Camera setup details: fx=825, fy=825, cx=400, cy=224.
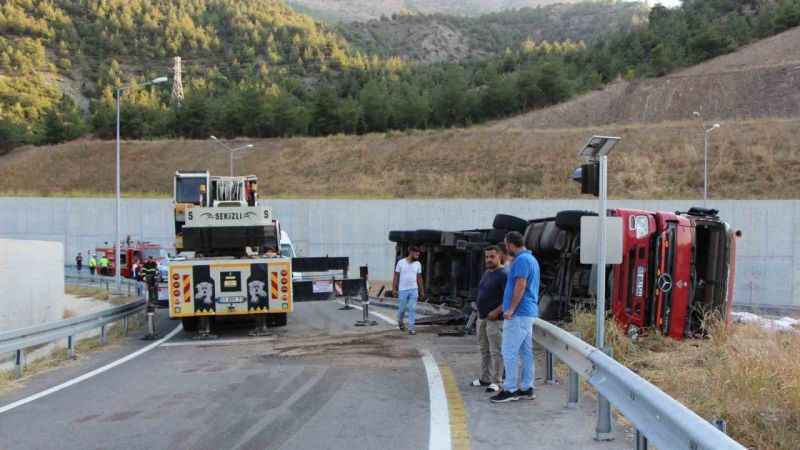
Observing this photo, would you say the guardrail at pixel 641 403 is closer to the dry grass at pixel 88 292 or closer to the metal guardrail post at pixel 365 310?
the metal guardrail post at pixel 365 310

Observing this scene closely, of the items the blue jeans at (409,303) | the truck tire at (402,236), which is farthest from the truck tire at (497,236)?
the truck tire at (402,236)

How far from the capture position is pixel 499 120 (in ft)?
264

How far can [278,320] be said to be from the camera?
18672 mm

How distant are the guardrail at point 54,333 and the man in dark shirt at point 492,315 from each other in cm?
682

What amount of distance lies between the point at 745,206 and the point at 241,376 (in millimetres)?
28637

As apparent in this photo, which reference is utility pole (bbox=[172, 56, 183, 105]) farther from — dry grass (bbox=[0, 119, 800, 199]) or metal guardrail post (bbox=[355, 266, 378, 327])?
metal guardrail post (bbox=[355, 266, 378, 327])

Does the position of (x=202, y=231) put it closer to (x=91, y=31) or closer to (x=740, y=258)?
(x=740, y=258)

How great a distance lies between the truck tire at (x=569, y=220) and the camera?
14594mm

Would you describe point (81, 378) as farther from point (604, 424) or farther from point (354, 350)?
point (604, 424)

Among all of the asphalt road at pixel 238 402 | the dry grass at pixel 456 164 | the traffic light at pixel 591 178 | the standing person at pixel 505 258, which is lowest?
the asphalt road at pixel 238 402

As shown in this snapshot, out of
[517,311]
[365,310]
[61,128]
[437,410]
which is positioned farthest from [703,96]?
[437,410]

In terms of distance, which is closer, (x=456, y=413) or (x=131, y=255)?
(x=456, y=413)

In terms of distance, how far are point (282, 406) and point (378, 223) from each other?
108 feet

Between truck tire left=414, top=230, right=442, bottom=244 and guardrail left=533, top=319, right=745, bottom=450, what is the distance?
1226 cm
